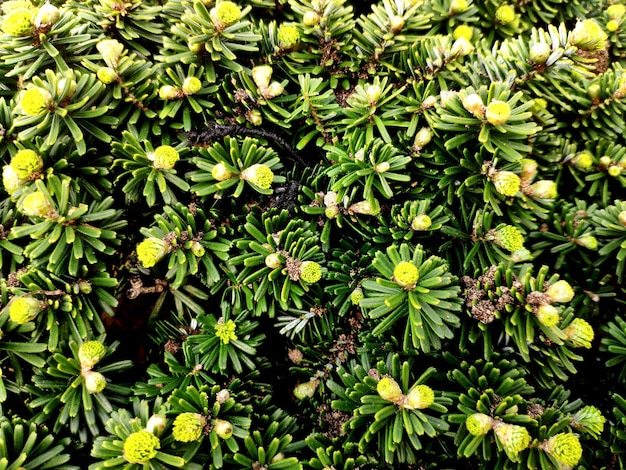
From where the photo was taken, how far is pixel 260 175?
1.51m

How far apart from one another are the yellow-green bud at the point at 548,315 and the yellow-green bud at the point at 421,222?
1.55 feet

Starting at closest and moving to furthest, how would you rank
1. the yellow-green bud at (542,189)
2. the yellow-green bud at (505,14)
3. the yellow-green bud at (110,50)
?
the yellow-green bud at (110,50) < the yellow-green bud at (542,189) < the yellow-green bud at (505,14)

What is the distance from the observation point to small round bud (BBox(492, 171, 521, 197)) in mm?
1537

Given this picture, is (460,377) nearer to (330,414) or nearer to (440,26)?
(330,414)

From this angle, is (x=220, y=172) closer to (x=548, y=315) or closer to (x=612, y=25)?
(x=548, y=315)

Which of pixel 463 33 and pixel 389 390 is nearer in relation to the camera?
pixel 389 390

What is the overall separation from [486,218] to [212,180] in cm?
107

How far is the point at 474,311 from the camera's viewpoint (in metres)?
1.51

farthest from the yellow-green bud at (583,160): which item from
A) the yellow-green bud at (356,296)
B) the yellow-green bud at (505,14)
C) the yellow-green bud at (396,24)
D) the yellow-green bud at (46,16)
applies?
the yellow-green bud at (46,16)

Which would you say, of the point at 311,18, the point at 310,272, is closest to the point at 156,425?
the point at 310,272

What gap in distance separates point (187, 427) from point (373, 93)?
1.36m

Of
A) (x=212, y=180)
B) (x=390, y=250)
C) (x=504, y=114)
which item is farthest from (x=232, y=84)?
(x=504, y=114)

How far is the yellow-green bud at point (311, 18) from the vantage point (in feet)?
5.71

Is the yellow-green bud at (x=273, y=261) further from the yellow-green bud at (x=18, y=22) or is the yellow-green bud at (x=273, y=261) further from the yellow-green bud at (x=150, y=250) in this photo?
the yellow-green bud at (x=18, y=22)
